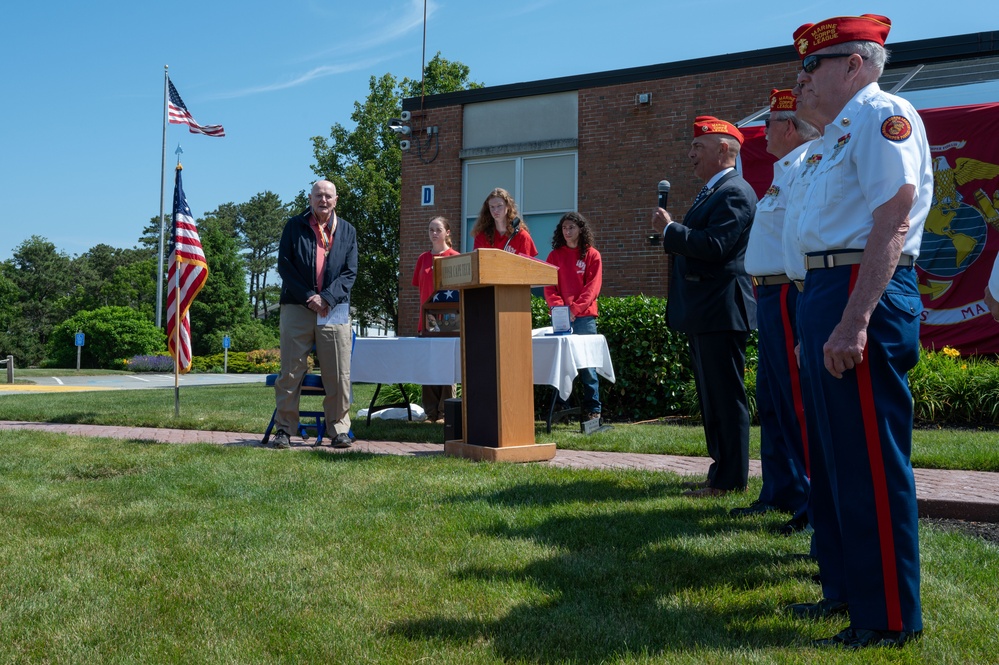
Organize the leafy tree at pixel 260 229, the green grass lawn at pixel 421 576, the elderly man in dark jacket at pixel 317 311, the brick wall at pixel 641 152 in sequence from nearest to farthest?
the green grass lawn at pixel 421 576, the elderly man in dark jacket at pixel 317 311, the brick wall at pixel 641 152, the leafy tree at pixel 260 229

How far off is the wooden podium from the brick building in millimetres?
8378

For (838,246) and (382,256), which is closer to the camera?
(838,246)

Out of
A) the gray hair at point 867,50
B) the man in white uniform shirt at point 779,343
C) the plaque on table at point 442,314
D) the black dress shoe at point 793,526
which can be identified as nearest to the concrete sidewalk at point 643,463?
the man in white uniform shirt at point 779,343

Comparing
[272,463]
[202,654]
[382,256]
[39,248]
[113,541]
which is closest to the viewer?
[202,654]

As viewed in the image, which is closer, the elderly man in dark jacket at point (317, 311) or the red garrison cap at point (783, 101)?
the red garrison cap at point (783, 101)

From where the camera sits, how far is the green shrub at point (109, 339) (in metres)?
40.6

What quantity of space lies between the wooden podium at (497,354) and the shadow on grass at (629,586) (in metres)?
1.75

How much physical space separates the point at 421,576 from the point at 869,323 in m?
1.94

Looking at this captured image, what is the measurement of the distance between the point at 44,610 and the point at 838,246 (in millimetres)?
3008

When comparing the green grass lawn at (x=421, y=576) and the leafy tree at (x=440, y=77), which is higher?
the leafy tree at (x=440, y=77)

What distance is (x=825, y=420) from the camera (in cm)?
292

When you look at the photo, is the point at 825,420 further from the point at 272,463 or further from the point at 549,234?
the point at 549,234

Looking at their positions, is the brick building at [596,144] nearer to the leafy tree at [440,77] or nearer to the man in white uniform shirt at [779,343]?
the man in white uniform shirt at [779,343]

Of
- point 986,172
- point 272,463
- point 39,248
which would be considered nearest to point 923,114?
point 986,172
